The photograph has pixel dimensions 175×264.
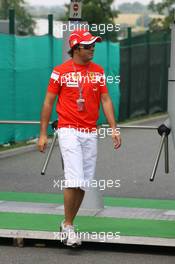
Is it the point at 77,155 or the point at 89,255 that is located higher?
the point at 77,155

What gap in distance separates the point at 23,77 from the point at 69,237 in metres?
10.3

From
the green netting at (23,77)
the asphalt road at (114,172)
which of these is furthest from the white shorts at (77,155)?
the green netting at (23,77)

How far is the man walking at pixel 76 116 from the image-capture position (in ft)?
25.0

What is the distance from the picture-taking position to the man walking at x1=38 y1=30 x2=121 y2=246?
7.62 meters

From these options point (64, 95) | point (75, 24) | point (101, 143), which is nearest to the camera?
point (64, 95)

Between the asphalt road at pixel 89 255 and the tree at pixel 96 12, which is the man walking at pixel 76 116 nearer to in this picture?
the asphalt road at pixel 89 255

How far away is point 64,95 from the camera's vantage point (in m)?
7.71

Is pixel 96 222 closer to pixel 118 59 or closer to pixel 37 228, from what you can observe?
pixel 37 228

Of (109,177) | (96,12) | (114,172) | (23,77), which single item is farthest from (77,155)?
(96,12)

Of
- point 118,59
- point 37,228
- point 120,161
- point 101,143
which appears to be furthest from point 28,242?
point 118,59

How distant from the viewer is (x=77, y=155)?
7605mm

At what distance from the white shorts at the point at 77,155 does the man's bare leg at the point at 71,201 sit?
0.07 meters

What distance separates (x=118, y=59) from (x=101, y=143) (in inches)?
200

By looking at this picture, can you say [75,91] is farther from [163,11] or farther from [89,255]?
[163,11]
